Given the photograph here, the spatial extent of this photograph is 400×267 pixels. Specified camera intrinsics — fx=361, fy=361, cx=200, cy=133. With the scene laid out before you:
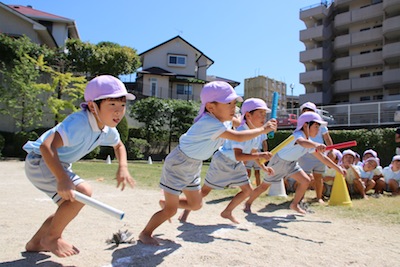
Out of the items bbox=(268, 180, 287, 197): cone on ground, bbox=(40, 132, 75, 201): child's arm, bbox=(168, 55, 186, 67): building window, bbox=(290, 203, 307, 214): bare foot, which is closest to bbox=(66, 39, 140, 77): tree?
bbox=(168, 55, 186, 67): building window

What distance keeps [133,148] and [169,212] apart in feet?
71.0

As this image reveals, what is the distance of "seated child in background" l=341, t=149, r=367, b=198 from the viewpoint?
7.50 meters

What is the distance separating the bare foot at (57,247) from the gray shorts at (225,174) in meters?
2.32

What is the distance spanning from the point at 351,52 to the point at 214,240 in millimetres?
36984

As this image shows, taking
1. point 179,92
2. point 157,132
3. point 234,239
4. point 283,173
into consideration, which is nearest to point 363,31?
point 179,92

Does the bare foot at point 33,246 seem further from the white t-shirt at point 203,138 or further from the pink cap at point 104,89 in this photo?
the white t-shirt at point 203,138

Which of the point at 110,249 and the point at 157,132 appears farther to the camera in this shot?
the point at 157,132

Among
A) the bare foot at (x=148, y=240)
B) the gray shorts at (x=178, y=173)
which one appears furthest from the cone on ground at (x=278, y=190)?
the bare foot at (x=148, y=240)

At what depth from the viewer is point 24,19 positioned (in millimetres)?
27188

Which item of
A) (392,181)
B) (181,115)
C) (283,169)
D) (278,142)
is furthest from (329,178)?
(181,115)

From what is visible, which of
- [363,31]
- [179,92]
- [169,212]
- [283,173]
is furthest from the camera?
[179,92]

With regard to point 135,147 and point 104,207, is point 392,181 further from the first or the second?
point 135,147

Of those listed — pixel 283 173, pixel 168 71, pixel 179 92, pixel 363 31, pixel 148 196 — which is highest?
pixel 363 31

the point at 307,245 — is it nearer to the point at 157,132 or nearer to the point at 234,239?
the point at 234,239
